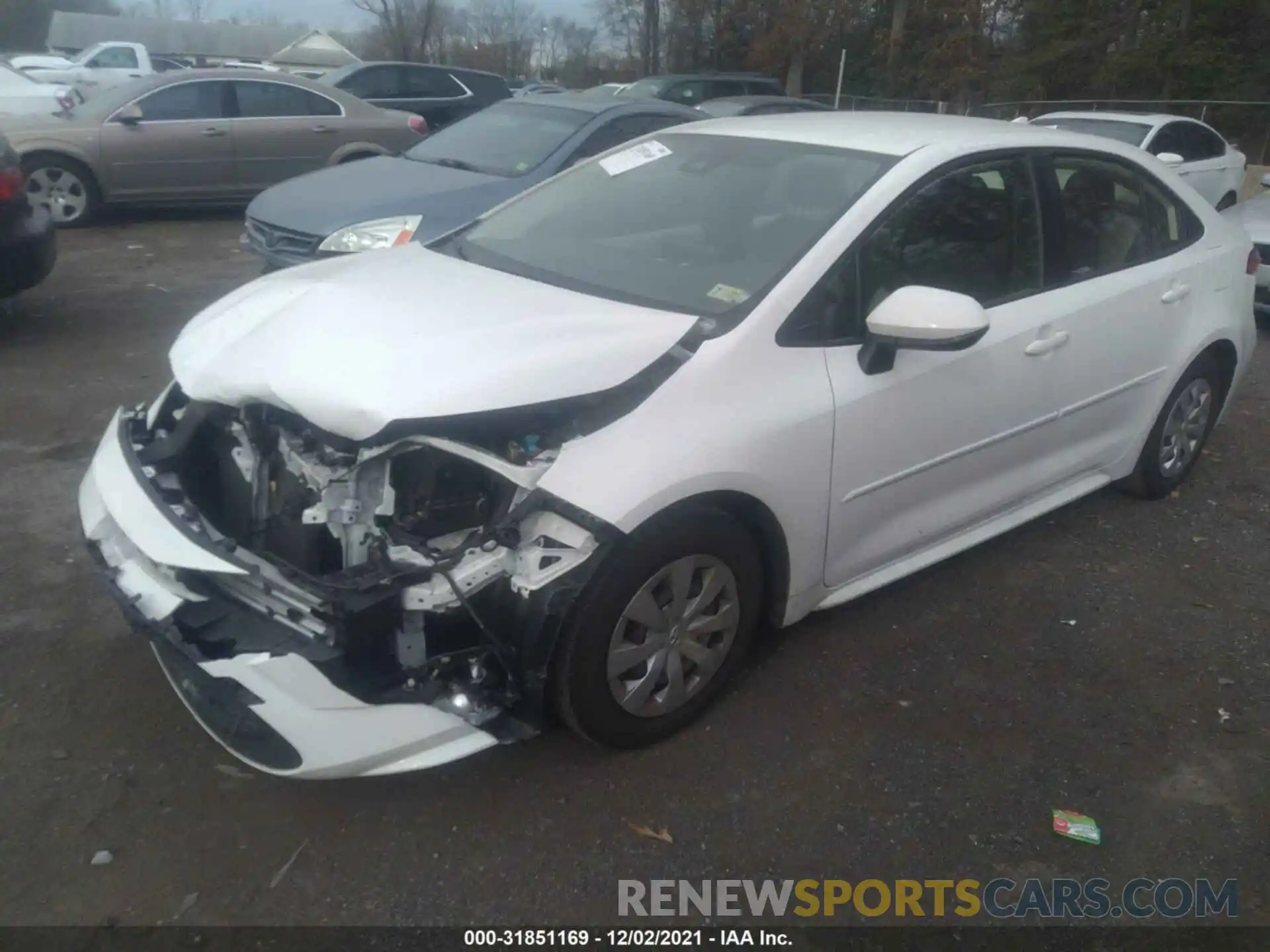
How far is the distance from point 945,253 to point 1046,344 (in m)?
0.54

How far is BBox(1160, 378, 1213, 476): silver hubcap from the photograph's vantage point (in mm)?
4719

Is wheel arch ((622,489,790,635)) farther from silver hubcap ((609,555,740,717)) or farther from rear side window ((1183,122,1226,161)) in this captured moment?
rear side window ((1183,122,1226,161))

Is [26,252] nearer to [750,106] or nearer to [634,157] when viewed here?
[634,157]

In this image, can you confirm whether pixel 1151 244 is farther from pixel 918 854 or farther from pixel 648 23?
pixel 648 23

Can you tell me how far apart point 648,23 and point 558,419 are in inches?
1425

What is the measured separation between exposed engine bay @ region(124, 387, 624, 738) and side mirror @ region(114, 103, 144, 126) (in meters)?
8.50

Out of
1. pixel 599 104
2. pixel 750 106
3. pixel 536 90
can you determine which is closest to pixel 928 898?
pixel 599 104

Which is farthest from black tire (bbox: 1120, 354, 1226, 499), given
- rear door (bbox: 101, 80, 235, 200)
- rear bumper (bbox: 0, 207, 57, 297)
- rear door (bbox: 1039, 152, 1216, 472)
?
rear door (bbox: 101, 80, 235, 200)

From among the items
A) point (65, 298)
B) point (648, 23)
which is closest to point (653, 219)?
point (65, 298)

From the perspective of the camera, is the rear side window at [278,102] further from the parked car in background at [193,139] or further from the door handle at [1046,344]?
the door handle at [1046,344]

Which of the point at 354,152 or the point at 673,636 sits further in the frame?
the point at 354,152

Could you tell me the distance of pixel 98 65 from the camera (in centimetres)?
2684

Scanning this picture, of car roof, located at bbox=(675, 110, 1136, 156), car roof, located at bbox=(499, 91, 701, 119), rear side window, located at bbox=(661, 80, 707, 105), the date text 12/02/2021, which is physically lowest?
the date text 12/02/2021

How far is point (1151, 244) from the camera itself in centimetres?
436
